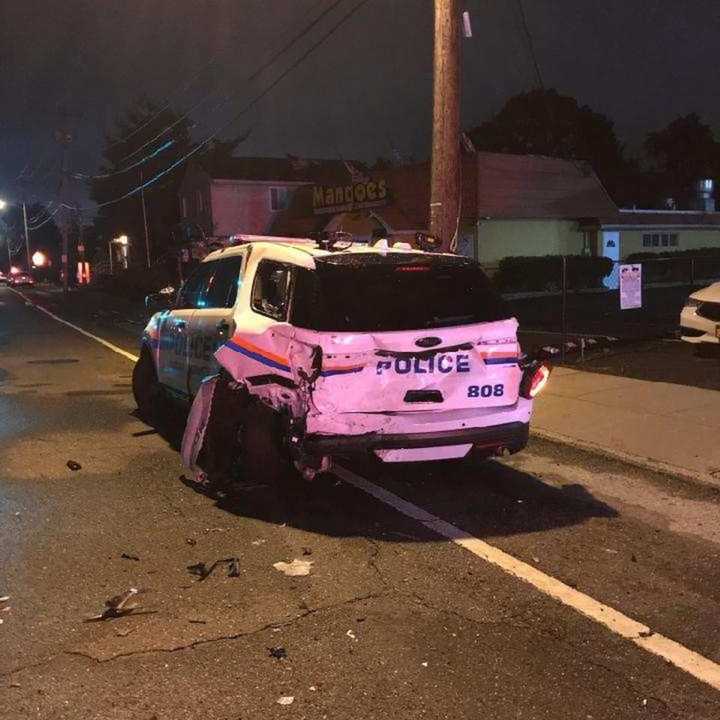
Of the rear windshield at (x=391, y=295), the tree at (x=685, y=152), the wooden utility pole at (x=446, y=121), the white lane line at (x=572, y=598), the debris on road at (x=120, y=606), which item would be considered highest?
the tree at (x=685, y=152)

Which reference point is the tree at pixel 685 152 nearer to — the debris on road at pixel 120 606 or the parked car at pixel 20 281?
the parked car at pixel 20 281

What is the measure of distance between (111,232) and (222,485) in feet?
192

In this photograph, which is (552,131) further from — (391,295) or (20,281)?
(391,295)

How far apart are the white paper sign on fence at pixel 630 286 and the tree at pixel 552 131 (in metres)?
46.7

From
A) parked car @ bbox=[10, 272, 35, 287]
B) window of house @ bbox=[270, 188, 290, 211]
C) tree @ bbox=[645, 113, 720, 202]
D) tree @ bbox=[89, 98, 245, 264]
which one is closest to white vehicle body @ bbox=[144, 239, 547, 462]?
window of house @ bbox=[270, 188, 290, 211]

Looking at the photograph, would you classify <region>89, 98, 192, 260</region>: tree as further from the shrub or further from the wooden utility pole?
the wooden utility pole

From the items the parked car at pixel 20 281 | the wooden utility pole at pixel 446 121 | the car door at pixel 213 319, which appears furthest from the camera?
the parked car at pixel 20 281

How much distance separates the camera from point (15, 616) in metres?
3.98

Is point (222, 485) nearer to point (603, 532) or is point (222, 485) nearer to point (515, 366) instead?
point (515, 366)

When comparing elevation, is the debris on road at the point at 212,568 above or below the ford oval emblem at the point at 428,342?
below

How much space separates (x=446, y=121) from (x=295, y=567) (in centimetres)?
693

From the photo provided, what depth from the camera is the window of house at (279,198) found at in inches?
1692

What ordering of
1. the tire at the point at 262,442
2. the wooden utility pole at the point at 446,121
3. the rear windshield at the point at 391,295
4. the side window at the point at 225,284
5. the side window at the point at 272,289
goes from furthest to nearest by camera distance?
1. the wooden utility pole at the point at 446,121
2. the side window at the point at 225,284
3. the tire at the point at 262,442
4. the side window at the point at 272,289
5. the rear windshield at the point at 391,295

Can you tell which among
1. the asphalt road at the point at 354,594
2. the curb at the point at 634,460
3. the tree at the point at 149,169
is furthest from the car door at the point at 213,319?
the tree at the point at 149,169
